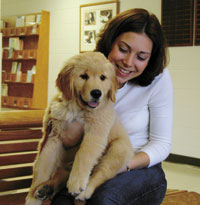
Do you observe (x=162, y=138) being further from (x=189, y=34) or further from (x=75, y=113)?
(x=189, y=34)

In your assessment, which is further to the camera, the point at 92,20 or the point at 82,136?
the point at 92,20

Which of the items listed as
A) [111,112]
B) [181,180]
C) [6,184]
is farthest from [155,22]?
[181,180]

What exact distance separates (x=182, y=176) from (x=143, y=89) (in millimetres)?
2593

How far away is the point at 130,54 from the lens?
5.47 feet

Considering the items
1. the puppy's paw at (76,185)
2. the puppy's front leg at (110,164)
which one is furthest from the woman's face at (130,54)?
the puppy's paw at (76,185)

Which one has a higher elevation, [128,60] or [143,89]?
[128,60]

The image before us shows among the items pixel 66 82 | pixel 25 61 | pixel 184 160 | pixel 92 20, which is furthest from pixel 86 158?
Result: pixel 25 61

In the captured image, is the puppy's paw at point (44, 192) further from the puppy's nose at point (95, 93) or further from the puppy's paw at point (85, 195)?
the puppy's nose at point (95, 93)

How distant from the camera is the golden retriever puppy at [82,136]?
57.5 inches

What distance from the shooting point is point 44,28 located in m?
6.60

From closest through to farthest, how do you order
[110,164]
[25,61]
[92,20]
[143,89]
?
1. [110,164]
2. [143,89]
3. [92,20]
4. [25,61]

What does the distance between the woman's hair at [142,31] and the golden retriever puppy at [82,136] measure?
228mm

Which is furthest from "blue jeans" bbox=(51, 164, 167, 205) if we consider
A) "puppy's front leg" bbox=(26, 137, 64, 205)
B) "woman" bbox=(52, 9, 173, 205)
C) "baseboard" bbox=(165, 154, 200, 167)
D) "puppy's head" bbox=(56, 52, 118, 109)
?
"baseboard" bbox=(165, 154, 200, 167)

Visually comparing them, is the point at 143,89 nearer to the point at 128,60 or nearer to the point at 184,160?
the point at 128,60
